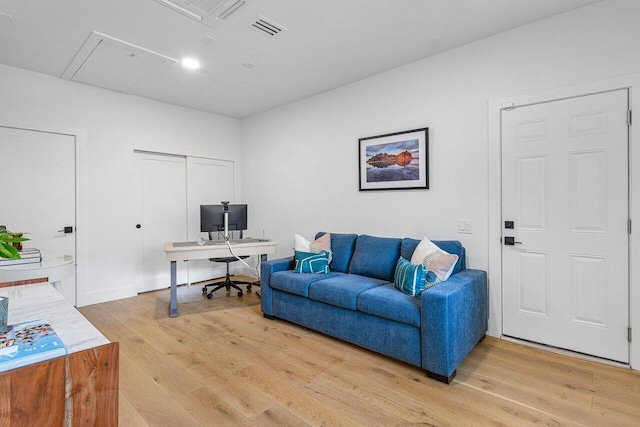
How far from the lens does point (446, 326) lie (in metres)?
2.17

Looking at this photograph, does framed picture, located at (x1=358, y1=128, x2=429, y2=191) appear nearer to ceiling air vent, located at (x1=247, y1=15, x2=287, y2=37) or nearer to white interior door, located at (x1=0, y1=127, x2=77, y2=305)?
ceiling air vent, located at (x1=247, y1=15, x2=287, y2=37)

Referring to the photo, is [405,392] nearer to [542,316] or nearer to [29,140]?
[542,316]

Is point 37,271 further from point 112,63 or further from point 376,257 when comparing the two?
point 376,257

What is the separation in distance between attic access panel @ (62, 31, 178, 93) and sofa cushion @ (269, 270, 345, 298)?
2496 millimetres

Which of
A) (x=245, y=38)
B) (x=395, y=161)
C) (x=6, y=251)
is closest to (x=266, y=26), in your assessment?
(x=245, y=38)

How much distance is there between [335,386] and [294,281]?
46.2 inches

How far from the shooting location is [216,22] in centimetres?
266

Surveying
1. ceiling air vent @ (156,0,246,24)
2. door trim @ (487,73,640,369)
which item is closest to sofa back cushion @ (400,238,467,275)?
door trim @ (487,73,640,369)

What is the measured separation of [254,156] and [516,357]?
436 centimetres

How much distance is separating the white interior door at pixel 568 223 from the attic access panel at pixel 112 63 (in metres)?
3.50

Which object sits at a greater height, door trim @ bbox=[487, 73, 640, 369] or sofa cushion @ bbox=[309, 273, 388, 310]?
door trim @ bbox=[487, 73, 640, 369]

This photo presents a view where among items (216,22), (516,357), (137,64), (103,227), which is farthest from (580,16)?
(103,227)

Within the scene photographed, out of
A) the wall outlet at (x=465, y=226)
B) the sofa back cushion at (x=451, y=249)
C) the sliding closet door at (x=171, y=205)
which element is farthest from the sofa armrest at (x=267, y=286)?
the sliding closet door at (x=171, y=205)

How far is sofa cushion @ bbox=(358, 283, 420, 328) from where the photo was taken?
7.73 ft
